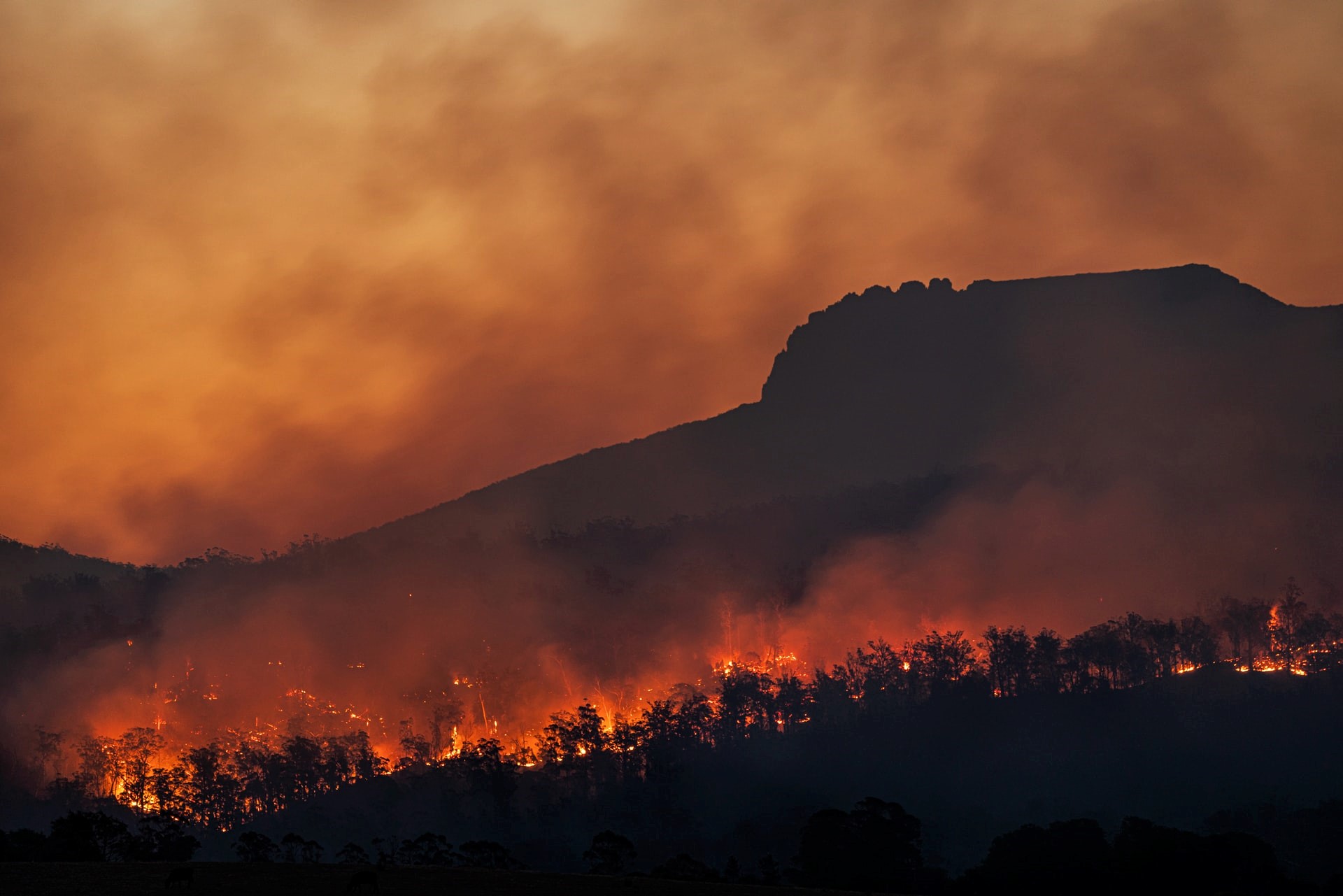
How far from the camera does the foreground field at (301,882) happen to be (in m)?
82.6

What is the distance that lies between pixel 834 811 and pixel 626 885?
70042mm

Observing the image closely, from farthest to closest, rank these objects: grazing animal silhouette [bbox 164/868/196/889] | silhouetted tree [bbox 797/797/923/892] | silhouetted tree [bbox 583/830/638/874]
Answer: silhouetted tree [bbox 583/830/638/874] → silhouetted tree [bbox 797/797/923/892] → grazing animal silhouette [bbox 164/868/196/889]

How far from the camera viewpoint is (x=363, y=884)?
85.0 m

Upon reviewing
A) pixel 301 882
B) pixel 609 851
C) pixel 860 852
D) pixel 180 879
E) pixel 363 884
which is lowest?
pixel 860 852

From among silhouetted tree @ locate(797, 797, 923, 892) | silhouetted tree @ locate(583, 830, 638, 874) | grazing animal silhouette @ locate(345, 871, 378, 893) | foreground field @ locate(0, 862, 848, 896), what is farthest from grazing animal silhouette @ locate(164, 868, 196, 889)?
silhouetted tree @ locate(583, 830, 638, 874)

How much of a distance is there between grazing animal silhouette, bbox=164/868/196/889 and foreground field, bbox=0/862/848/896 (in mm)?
445

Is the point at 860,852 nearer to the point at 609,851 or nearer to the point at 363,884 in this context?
the point at 609,851

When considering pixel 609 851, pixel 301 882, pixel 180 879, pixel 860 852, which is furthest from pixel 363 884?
pixel 609 851

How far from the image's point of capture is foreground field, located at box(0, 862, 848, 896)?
82562 millimetres

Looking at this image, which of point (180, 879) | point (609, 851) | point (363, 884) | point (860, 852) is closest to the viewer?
point (180, 879)

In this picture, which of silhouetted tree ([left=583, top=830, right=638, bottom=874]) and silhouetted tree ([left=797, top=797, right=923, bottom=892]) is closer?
silhouetted tree ([left=797, top=797, right=923, bottom=892])

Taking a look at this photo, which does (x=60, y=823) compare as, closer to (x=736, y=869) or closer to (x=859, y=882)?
(x=736, y=869)

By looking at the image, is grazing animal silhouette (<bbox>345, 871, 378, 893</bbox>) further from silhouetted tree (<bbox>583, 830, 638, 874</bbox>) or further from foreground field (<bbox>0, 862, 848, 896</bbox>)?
silhouetted tree (<bbox>583, 830, 638, 874</bbox>)

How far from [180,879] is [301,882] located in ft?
27.9
